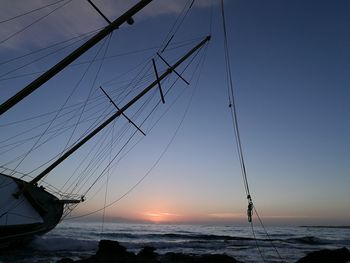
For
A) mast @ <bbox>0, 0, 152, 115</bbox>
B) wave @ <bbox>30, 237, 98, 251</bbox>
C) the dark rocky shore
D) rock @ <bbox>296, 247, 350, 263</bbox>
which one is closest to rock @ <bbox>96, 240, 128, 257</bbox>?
the dark rocky shore

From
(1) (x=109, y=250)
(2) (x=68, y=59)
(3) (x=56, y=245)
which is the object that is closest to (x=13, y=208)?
(1) (x=109, y=250)

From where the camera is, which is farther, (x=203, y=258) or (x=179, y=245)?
(x=179, y=245)

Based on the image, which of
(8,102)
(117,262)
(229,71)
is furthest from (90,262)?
(229,71)

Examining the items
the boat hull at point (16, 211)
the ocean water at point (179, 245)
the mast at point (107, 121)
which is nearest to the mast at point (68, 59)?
the mast at point (107, 121)

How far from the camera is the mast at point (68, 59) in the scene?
32.8 ft

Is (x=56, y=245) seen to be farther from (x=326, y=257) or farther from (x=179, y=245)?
(x=326, y=257)

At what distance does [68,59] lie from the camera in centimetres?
1073

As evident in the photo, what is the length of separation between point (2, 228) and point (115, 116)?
10.6 m

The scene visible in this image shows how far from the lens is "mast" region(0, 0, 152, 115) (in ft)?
32.8

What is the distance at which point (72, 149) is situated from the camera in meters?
22.4

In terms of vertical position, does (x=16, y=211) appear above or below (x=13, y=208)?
below

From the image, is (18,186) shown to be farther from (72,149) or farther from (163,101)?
(163,101)

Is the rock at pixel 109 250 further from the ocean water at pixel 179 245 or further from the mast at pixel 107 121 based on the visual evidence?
the mast at pixel 107 121

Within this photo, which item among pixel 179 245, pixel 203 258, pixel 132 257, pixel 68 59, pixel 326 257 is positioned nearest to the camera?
pixel 68 59
